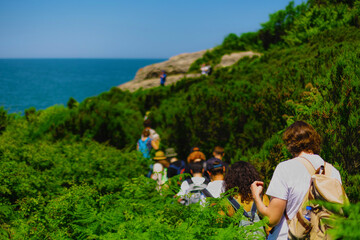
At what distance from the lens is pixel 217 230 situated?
2.56m

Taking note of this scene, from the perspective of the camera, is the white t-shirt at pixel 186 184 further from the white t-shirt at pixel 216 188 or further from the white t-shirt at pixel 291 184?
the white t-shirt at pixel 291 184

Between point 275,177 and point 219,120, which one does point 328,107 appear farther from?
point 219,120

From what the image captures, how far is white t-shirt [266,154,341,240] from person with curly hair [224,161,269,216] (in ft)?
2.21

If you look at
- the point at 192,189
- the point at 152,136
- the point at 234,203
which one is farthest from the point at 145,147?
the point at 234,203

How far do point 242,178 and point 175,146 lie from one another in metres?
5.88


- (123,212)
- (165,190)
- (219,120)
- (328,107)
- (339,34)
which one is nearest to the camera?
(123,212)

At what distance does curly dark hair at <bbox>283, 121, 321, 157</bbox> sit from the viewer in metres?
2.67

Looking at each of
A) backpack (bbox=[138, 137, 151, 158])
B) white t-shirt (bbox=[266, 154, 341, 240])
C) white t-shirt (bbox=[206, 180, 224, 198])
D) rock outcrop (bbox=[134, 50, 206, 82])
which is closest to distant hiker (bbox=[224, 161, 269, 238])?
white t-shirt (bbox=[206, 180, 224, 198])

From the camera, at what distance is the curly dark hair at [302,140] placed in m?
A: 2.67

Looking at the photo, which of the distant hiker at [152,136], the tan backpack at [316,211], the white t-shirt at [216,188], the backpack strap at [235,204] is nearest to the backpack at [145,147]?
the distant hiker at [152,136]

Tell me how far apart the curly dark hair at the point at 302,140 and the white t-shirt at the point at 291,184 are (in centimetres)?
17

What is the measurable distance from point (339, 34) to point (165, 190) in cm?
861

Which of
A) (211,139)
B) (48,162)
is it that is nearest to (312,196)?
(48,162)

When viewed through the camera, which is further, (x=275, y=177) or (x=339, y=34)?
(x=339, y=34)
